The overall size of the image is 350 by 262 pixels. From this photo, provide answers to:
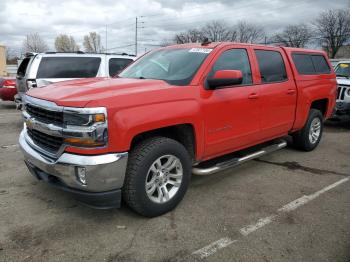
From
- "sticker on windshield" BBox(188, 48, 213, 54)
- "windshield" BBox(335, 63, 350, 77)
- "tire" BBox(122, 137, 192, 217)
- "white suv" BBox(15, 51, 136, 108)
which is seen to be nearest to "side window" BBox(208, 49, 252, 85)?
"sticker on windshield" BBox(188, 48, 213, 54)

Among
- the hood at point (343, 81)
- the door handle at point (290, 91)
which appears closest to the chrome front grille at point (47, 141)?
the door handle at point (290, 91)

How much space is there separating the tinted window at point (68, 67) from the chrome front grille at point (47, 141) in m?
4.72

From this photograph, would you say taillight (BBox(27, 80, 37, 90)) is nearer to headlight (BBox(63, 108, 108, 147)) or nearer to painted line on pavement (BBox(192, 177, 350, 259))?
headlight (BBox(63, 108, 108, 147))

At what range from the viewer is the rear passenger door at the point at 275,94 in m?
4.87

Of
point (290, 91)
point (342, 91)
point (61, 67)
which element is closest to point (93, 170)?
point (290, 91)

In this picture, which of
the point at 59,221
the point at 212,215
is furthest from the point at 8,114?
the point at 212,215

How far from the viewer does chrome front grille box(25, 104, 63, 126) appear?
324 centimetres

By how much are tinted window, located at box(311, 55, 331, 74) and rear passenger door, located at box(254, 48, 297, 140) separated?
1.15m

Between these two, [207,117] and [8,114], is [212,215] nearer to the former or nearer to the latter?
[207,117]

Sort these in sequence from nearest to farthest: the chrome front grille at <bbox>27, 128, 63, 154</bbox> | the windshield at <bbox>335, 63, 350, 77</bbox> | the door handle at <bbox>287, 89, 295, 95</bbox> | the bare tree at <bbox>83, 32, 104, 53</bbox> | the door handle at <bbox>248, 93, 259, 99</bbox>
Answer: the chrome front grille at <bbox>27, 128, 63, 154</bbox> < the door handle at <bbox>248, 93, 259, 99</bbox> < the door handle at <bbox>287, 89, 295, 95</bbox> < the windshield at <bbox>335, 63, 350, 77</bbox> < the bare tree at <bbox>83, 32, 104, 53</bbox>

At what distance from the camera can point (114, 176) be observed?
3180 millimetres

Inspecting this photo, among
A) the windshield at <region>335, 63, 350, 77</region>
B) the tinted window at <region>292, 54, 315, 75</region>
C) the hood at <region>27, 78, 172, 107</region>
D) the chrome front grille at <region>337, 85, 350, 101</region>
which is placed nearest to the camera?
the hood at <region>27, 78, 172, 107</region>

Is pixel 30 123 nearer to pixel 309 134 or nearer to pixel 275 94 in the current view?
pixel 275 94

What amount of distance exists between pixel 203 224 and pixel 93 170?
4.24 ft
